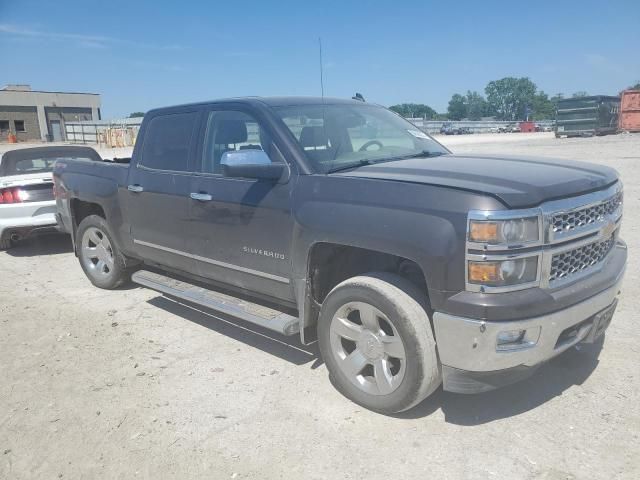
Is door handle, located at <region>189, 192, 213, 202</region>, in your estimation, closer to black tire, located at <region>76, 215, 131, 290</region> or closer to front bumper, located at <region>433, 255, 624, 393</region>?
black tire, located at <region>76, 215, 131, 290</region>

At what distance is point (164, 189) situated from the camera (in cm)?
477

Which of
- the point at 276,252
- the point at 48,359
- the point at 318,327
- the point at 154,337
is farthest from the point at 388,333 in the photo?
the point at 48,359

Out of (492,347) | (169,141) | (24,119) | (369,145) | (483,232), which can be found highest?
(24,119)

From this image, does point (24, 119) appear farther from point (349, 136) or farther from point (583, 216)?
point (583, 216)

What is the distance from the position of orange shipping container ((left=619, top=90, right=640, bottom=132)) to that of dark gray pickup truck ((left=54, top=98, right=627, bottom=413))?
36436 millimetres

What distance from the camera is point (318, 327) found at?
364 cm

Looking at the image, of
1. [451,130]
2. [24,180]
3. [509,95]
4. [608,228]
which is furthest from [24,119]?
[509,95]

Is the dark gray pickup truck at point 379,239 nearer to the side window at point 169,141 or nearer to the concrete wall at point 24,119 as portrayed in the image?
the side window at point 169,141

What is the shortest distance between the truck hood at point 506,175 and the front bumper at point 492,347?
24.4 inches

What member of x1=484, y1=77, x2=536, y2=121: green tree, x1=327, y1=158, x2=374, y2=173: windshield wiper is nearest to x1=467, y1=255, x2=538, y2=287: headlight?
x1=327, y1=158, x2=374, y2=173: windshield wiper

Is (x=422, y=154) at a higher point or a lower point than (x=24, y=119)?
lower

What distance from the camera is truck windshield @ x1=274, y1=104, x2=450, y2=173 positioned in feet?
12.7

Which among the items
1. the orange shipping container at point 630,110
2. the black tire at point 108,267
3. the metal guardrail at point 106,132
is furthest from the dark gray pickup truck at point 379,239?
the metal guardrail at point 106,132

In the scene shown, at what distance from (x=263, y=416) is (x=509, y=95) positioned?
16695 cm
